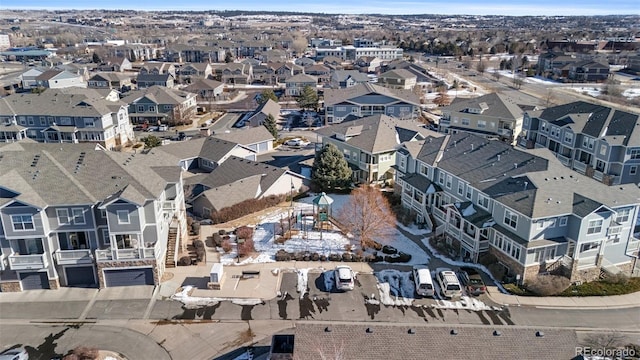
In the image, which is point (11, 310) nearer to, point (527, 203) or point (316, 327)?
point (316, 327)

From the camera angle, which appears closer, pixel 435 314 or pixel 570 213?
pixel 435 314

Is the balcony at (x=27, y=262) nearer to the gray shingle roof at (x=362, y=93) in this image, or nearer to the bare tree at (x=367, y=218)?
the bare tree at (x=367, y=218)

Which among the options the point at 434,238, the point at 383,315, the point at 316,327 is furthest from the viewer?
the point at 434,238

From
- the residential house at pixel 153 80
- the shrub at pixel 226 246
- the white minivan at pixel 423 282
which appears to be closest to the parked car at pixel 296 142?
the shrub at pixel 226 246

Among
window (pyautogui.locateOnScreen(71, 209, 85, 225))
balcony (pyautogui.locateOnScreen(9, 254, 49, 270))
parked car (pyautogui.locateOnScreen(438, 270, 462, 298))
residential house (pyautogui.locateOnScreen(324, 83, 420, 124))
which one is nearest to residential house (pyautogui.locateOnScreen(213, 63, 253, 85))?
residential house (pyautogui.locateOnScreen(324, 83, 420, 124))

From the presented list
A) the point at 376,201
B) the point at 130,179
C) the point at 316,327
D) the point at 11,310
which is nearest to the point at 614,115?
the point at 376,201

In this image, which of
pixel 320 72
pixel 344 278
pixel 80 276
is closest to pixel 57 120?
pixel 80 276

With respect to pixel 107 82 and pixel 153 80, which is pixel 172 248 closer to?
pixel 153 80
